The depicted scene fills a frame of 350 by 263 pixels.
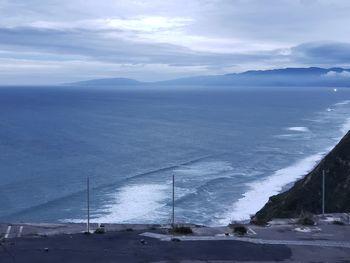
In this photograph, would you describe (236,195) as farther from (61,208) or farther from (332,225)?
(332,225)

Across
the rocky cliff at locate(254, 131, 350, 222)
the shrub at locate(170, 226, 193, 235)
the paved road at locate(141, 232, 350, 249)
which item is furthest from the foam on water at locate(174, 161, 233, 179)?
the paved road at locate(141, 232, 350, 249)

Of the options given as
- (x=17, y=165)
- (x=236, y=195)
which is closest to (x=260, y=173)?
(x=236, y=195)

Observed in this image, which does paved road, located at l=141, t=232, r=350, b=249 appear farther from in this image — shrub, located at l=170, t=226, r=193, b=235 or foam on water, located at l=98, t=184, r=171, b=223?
foam on water, located at l=98, t=184, r=171, b=223

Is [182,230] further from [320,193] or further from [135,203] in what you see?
[135,203]

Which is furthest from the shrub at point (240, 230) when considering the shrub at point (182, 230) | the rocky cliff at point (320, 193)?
the rocky cliff at point (320, 193)

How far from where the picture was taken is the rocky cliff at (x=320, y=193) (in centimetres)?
3444

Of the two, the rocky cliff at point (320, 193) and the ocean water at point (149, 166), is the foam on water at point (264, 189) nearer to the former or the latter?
the ocean water at point (149, 166)

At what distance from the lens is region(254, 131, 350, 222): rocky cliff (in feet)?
113

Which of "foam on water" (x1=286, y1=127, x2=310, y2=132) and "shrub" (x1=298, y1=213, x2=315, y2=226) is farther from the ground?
"foam on water" (x1=286, y1=127, x2=310, y2=132)

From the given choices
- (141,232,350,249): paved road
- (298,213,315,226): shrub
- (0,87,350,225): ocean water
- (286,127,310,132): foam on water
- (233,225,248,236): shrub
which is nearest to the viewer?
(141,232,350,249): paved road

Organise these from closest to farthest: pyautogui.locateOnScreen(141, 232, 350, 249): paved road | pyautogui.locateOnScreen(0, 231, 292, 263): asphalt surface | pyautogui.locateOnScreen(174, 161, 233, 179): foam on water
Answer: pyautogui.locateOnScreen(0, 231, 292, 263): asphalt surface → pyautogui.locateOnScreen(141, 232, 350, 249): paved road → pyautogui.locateOnScreen(174, 161, 233, 179): foam on water

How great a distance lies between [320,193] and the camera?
117 feet

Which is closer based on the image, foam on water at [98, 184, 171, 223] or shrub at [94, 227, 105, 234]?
shrub at [94, 227, 105, 234]

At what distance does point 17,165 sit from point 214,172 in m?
20.5
